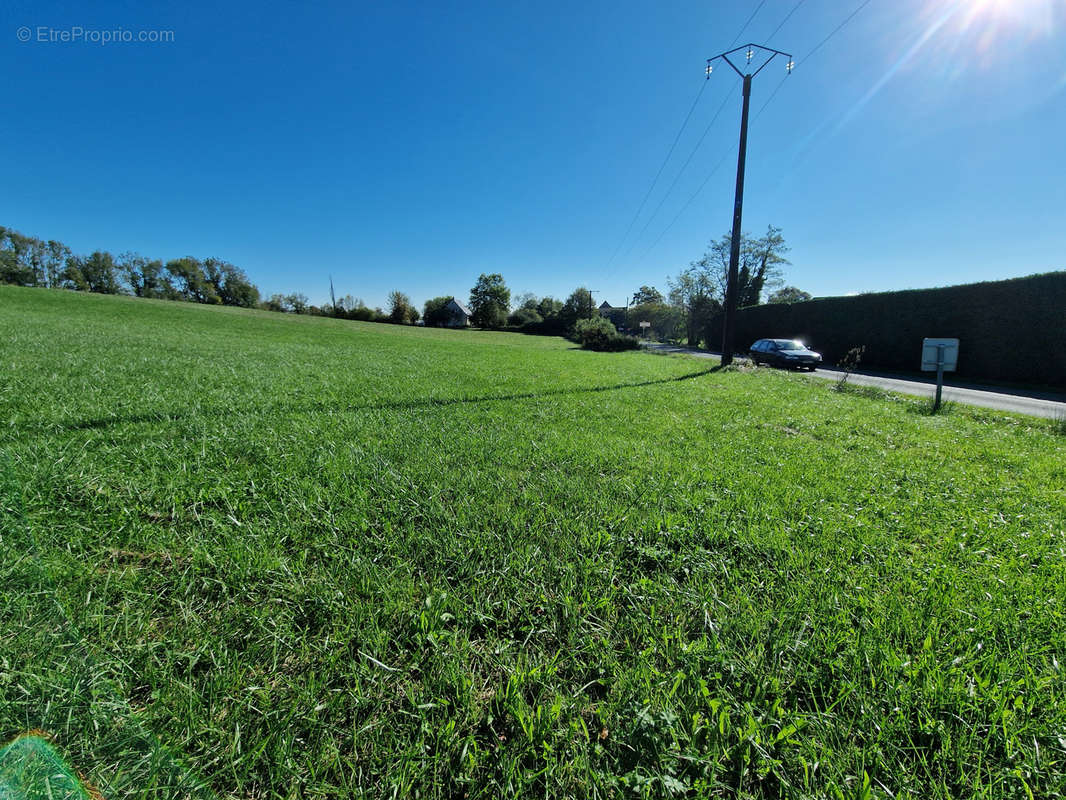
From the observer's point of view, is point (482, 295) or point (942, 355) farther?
point (482, 295)

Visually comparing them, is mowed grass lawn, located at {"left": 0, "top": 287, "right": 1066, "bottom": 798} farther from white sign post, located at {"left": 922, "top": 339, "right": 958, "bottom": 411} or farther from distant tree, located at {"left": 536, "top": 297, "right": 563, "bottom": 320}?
distant tree, located at {"left": 536, "top": 297, "right": 563, "bottom": 320}

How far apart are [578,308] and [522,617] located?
174 feet

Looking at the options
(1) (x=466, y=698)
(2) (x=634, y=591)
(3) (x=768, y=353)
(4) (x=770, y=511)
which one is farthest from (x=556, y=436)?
(3) (x=768, y=353)

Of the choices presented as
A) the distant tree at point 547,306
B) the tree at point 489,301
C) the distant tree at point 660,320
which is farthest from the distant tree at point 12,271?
the distant tree at point 660,320

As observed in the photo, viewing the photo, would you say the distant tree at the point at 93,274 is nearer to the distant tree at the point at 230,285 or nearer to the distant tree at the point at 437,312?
the distant tree at the point at 230,285

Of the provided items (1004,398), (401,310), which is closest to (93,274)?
(401,310)

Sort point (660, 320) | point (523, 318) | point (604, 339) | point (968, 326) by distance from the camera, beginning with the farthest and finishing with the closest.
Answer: point (523, 318), point (660, 320), point (604, 339), point (968, 326)

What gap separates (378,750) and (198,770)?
492 millimetres

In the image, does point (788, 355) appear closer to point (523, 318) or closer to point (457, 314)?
point (523, 318)

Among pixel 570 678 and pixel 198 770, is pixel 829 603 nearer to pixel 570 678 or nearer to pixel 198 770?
pixel 570 678

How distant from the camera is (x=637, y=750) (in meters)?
1.20

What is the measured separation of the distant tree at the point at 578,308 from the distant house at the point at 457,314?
76.2 feet

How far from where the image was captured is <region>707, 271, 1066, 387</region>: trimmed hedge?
11.8 m

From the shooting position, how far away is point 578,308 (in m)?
52.5
